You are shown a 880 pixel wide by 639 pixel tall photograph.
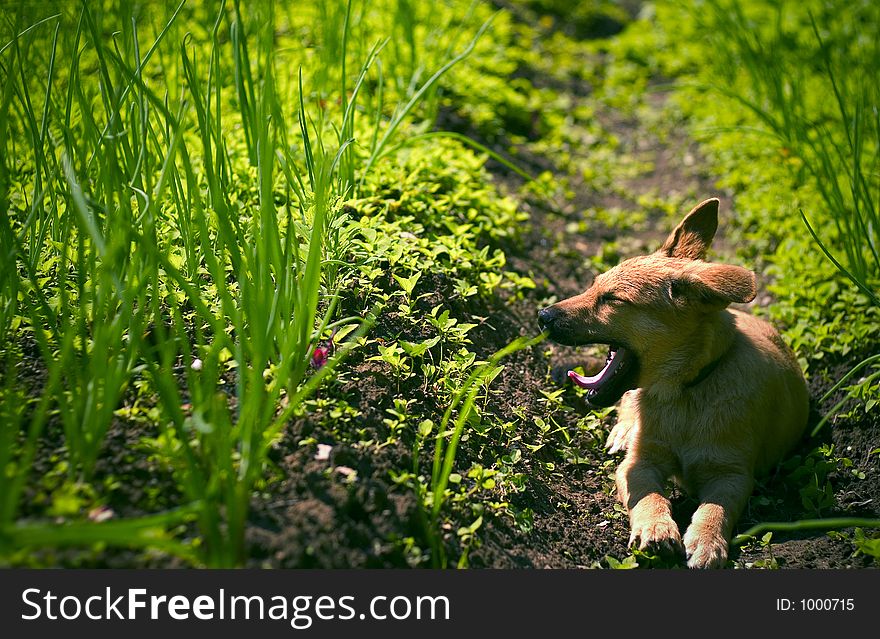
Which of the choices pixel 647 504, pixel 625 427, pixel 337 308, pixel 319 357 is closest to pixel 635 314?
pixel 625 427

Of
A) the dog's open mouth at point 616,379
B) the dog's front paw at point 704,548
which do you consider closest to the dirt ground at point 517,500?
the dog's front paw at point 704,548

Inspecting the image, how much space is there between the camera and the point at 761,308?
453 cm

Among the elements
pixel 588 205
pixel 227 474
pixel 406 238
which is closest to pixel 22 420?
pixel 227 474

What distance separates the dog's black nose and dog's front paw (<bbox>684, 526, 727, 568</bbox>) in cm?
100

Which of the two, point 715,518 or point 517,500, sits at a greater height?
point 517,500

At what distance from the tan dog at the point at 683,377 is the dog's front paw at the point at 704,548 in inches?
10.0

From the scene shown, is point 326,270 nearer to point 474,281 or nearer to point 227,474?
point 474,281

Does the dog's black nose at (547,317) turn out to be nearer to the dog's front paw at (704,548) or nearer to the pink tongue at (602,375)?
the pink tongue at (602,375)

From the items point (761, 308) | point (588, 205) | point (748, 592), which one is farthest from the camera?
point (588, 205)

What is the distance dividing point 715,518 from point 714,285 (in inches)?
35.1

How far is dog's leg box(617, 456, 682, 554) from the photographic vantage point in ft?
9.61

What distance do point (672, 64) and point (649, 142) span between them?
4.14ft

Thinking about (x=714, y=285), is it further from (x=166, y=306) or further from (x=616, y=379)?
(x=166, y=306)

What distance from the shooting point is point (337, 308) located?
324 centimetres
